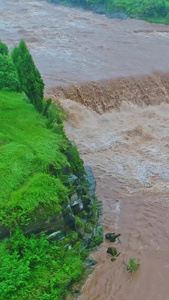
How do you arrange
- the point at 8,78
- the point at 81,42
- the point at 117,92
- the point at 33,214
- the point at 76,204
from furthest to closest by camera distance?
the point at 81,42, the point at 117,92, the point at 8,78, the point at 76,204, the point at 33,214

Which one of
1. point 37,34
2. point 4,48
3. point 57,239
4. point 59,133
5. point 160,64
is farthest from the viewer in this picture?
point 37,34

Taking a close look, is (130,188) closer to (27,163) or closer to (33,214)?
(27,163)

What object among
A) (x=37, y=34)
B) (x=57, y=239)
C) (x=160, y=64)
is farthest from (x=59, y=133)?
(x=37, y=34)

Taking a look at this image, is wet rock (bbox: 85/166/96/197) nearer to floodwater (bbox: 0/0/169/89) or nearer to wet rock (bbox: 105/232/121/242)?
wet rock (bbox: 105/232/121/242)

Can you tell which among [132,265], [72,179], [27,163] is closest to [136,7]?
[72,179]

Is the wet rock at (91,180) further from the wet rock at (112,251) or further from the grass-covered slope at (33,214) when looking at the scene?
the wet rock at (112,251)

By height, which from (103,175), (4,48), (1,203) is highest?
(4,48)

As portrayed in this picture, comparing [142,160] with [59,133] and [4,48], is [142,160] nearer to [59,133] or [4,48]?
[59,133]

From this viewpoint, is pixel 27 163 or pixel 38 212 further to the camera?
pixel 27 163
